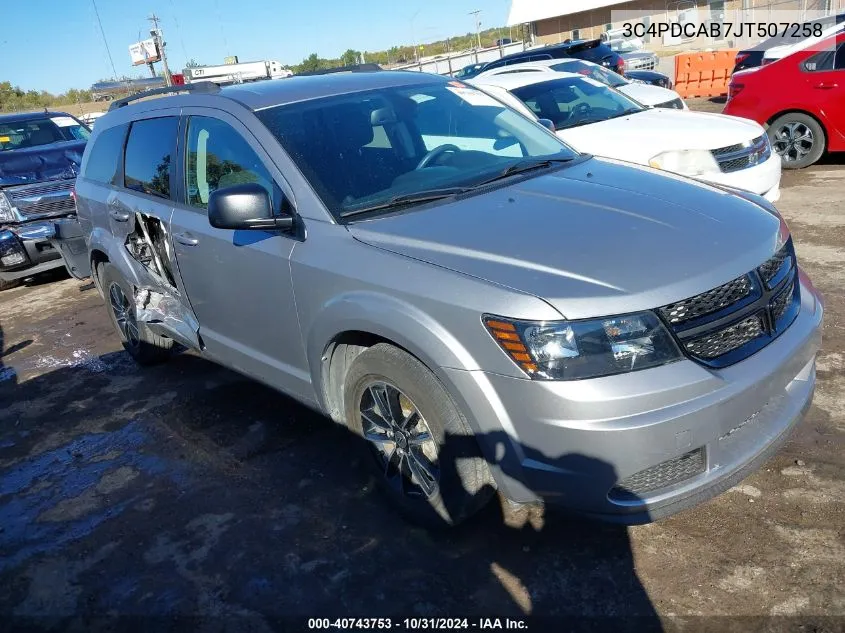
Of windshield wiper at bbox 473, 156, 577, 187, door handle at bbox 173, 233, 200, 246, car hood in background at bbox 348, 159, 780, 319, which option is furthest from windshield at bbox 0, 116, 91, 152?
car hood in background at bbox 348, 159, 780, 319

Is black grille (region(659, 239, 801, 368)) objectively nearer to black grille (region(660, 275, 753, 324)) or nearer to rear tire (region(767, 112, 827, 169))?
black grille (region(660, 275, 753, 324))

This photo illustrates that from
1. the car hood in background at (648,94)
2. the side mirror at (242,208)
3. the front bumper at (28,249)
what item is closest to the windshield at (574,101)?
the car hood in background at (648,94)

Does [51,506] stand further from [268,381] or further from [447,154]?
[447,154]

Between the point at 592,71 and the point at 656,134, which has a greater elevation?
the point at 592,71

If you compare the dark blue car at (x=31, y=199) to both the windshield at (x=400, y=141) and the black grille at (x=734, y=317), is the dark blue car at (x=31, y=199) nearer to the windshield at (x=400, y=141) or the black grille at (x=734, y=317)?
the windshield at (x=400, y=141)

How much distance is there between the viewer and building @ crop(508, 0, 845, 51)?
107 feet

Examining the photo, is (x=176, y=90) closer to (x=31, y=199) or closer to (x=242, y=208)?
(x=242, y=208)

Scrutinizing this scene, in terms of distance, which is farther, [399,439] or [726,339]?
[399,439]

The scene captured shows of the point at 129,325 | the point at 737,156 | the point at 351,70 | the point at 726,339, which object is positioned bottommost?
the point at 129,325

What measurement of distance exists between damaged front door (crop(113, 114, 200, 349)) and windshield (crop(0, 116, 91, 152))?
6165 mm

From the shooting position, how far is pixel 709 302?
2447 millimetres

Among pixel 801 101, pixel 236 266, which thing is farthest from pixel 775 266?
pixel 801 101

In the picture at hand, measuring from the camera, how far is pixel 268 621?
2689 millimetres

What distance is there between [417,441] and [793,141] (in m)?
8.18
